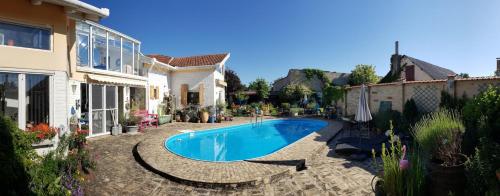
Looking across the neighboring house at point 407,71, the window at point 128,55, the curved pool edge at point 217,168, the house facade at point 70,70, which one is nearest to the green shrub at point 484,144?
the curved pool edge at point 217,168

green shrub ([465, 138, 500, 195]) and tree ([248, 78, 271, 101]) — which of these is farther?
tree ([248, 78, 271, 101])

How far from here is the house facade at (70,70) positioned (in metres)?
7.96

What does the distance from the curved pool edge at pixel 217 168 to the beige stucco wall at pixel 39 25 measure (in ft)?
14.8

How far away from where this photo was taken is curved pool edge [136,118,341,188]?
7086 mm

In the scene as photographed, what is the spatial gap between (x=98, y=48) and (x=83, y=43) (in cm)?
131

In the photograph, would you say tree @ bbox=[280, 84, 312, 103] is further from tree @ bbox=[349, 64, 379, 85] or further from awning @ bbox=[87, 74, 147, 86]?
awning @ bbox=[87, 74, 147, 86]

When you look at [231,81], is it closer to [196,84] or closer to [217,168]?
[196,84]

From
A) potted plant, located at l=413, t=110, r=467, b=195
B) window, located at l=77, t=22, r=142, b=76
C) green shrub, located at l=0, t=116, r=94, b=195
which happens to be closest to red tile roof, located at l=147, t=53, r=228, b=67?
window, located at l=77, t=22, r=142, b=76

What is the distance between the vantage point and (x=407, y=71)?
86.7 feet

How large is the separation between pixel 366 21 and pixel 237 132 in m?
12.3

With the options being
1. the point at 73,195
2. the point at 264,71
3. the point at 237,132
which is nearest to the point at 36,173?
the point at 73,195

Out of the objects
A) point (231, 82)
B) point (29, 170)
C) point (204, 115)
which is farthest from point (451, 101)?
point (231, 82)

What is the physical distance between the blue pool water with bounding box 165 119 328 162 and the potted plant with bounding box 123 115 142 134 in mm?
2644

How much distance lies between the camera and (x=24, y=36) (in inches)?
321
